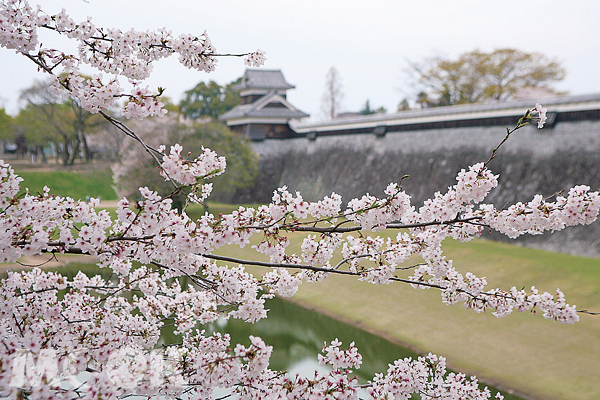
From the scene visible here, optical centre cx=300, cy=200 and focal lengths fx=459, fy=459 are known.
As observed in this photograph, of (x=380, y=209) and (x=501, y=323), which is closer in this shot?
(x=380, y=209)

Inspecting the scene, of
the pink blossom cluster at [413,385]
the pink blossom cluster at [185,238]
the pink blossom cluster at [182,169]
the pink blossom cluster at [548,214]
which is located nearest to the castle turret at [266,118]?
the pink blossom cluster at [413,385]

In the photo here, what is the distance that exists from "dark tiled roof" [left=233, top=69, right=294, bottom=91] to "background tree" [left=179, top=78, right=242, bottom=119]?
6455 millimetres

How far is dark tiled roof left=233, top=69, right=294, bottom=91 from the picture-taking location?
77.4ft

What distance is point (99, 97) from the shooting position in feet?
6.64

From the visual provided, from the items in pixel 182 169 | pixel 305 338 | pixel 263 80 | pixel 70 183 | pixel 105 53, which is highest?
pixel 263 80

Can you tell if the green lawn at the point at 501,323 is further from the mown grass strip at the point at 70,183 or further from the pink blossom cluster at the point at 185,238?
the mown grass strip at the point at 70,183

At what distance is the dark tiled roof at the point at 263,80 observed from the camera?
23.6 metres

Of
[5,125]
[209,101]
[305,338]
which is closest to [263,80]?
[209,101]

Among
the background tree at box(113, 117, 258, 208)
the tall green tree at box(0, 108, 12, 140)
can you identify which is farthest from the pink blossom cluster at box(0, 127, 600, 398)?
the tall green tree at box(0, 108, 12, 140)

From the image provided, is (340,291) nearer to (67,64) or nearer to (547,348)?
(547,348)

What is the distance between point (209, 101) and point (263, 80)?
8082 mm

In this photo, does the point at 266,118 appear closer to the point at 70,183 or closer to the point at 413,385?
the point at 70,183

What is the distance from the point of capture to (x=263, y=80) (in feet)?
78.7

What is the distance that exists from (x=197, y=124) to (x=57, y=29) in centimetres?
1510
